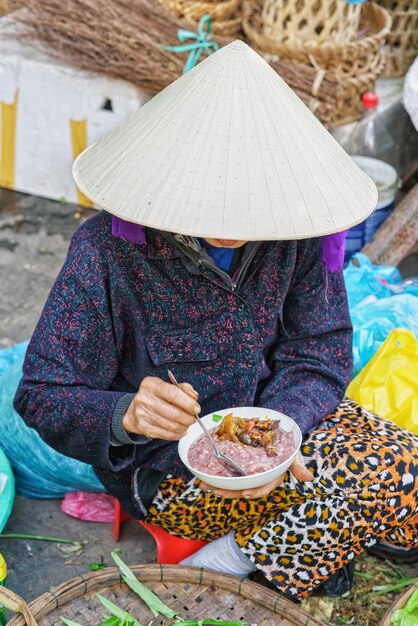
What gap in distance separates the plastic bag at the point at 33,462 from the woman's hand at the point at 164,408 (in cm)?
79

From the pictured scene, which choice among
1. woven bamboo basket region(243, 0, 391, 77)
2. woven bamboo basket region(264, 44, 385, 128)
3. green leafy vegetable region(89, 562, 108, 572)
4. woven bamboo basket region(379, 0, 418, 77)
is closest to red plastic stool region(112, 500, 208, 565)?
green leafy vegetable region(89, 562, 108, 572)

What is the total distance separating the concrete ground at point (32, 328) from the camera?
90.8 inches

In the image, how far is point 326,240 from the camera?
201 cm

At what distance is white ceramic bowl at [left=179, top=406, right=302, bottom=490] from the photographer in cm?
168

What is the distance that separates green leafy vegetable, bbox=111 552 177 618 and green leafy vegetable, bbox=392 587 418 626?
51 cm

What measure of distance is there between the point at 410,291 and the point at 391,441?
104cm

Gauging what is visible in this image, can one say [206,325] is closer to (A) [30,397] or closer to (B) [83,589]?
(A) [30,397]

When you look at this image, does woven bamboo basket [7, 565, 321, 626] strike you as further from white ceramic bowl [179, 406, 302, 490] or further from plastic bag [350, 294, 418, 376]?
plastic bag [350, 294, 418, 376]

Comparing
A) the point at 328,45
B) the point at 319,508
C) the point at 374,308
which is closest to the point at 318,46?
the point at 328,45

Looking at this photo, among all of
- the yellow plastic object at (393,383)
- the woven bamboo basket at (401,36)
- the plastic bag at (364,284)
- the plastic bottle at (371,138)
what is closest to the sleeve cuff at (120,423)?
the yellow plastic object at (393,383)

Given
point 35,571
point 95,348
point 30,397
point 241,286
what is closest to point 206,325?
point 241,286

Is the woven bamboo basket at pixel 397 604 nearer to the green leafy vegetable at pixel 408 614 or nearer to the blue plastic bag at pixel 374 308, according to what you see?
the green leafy vegetable at pixel 408 614

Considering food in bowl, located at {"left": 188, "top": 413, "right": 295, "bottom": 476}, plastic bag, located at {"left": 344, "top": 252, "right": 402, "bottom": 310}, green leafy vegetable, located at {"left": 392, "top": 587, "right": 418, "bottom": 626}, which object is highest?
food in bowl, located at {"left": 188, "top": 413, "right": 295, "bottom": 476}

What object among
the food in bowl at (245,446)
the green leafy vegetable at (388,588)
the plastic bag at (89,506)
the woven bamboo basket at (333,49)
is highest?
the woven bamboo basket at (333,49)
